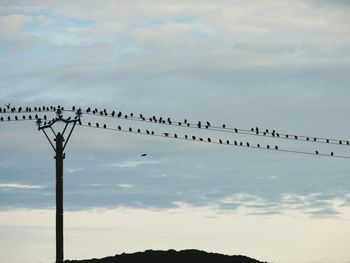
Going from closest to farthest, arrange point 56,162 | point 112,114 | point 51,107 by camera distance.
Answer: point 56,162, point 51,107, point 112,114

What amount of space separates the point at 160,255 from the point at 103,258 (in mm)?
4841

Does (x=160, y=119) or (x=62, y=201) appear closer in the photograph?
(x=62, y=201)

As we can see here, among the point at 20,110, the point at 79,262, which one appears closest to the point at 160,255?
the point at 79,262

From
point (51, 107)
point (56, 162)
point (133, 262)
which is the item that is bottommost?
point (133, 262)

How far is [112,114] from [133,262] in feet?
41.8

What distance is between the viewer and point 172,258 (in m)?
59.8

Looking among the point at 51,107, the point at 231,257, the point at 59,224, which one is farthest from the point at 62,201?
the point at 231,257

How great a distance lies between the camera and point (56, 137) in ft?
143

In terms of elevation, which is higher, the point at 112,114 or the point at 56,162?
the point at 112,114

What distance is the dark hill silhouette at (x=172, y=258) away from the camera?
195 ft

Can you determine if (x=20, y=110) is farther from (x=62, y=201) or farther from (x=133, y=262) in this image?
(x=133, y=262)

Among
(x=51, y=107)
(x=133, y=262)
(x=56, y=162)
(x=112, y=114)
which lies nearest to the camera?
(x=56, y=162)

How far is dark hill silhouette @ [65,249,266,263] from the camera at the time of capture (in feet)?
195

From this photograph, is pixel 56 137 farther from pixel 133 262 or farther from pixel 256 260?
pixel 256 260
